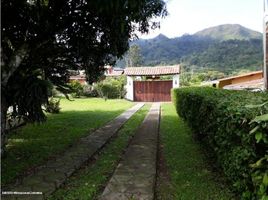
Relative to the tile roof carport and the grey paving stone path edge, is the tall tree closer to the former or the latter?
the grey paving stone path edge

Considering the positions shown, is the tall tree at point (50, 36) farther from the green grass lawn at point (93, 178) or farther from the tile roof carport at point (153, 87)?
the tile roof carport at point (153, 87)

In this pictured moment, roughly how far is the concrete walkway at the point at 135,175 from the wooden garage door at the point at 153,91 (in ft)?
79.3

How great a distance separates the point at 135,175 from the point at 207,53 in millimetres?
86096

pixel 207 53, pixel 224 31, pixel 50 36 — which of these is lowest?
pixel 50 36

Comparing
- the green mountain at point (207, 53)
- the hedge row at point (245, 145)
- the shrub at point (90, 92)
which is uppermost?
the green mountain at point (207, 53)

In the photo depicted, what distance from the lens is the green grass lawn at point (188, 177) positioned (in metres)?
5.64

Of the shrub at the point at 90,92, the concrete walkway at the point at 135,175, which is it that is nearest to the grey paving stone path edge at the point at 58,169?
the concrete walkway at the point at 135,175

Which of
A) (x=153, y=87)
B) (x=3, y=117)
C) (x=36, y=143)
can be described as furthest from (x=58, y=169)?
(x=153, y=87)

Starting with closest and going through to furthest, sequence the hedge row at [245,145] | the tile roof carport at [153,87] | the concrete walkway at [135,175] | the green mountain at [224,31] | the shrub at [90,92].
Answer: the hedge row at [245,145]
the concrete walkway at [135,175]
the tile roof carport at [153,87]
the shrub at [90,92]
the green mountain at [224,31]

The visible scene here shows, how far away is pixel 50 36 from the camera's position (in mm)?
9609

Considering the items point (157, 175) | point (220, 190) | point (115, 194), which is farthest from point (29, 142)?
point (220, 190)

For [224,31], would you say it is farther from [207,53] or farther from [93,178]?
[93,178]

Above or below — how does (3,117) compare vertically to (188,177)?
above

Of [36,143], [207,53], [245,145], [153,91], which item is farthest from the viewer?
[207,53]
